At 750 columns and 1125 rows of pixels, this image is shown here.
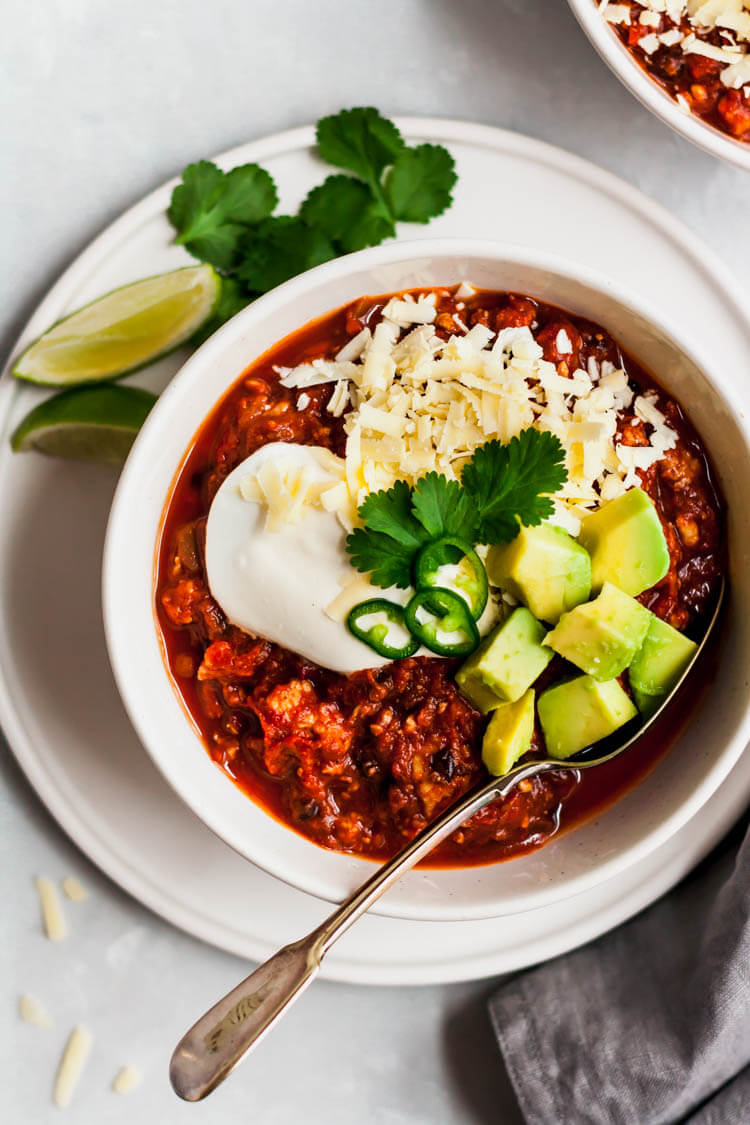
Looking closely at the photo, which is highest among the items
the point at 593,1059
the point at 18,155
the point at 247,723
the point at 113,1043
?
the point at 18,155

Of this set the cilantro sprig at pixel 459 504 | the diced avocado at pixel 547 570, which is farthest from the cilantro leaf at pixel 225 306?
the diced avocado at pixel 547 570

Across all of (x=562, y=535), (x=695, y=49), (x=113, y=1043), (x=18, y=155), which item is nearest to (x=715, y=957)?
(x=562, y=535)

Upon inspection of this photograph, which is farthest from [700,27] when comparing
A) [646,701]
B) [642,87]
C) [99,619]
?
[99,619]

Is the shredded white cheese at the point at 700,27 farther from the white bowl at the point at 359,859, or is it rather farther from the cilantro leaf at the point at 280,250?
the cilantro leaf at the point at 280,250

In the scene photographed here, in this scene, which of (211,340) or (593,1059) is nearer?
(211,340)

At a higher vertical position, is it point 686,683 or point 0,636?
point 686,683

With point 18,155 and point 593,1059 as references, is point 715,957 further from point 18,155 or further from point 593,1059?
point 18,155
